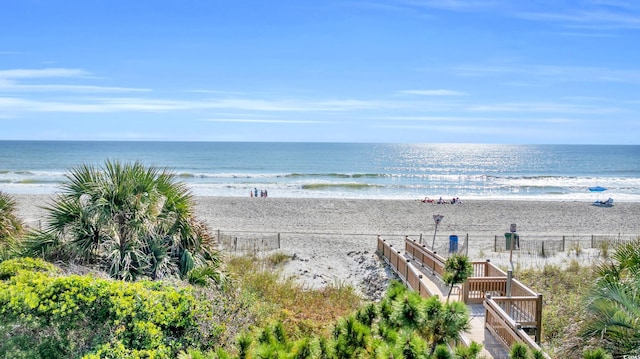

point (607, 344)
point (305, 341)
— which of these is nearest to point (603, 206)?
point (607, 344)

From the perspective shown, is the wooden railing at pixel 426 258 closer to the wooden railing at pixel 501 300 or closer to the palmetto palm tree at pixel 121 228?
A: the wooden railing at pixel 501 300

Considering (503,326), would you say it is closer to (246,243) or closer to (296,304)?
(296,304)

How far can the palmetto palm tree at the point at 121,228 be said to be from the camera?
8.49 metres

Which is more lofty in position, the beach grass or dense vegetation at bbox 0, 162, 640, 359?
dense vegetation at bbox 0, 162, 640, 359

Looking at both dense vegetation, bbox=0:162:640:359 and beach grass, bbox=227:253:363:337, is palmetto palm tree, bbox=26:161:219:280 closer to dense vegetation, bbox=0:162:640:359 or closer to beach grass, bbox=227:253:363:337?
dense vegetation, bbox=0:162:640:359

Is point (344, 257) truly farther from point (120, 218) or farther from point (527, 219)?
point (527, 219)

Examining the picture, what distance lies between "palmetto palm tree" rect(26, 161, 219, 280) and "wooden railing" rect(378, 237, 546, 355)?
218 inches

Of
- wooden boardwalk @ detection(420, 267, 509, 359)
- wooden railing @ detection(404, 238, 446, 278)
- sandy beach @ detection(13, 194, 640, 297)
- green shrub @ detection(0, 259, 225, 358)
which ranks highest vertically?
green shrub @ detection(0, 259, 225, 358)

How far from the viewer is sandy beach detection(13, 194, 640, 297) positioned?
1806 centimetres

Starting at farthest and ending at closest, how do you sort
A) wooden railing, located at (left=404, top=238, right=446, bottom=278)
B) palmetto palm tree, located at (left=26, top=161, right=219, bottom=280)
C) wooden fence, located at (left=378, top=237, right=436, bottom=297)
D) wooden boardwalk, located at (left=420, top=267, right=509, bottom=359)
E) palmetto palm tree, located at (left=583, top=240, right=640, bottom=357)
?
wooden railing, located at (left=404, top=238, right=446, bottom=278)
wooden fence, located at (left=378, top=237, right=436, bottom=297)
wooden boardwalk, located at (left=420, top=267, right=509, bottom=359)
palmetto palm tree, located at (left=26, top=161, right=219, bottom=280)
palmetto palm tree, located at (left=583, top=240, right=640, bottom=357)

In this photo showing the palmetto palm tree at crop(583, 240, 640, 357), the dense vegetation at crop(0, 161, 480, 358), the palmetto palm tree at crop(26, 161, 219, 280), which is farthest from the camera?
the palmetto palm tree at crop(26, 161, 219, 280)

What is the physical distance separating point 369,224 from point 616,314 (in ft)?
73.4

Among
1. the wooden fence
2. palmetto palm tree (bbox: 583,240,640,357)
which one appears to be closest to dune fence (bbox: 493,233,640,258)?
the wooden fence

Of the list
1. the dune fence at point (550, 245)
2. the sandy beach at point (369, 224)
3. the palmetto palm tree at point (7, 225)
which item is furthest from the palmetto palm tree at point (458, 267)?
the dune fence at point (550, 245)
